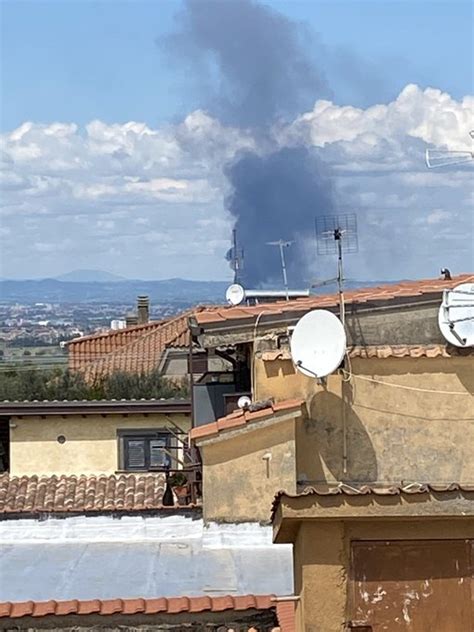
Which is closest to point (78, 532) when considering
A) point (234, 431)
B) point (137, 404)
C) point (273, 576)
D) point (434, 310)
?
point (234, 431)

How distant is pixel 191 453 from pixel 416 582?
418 inches

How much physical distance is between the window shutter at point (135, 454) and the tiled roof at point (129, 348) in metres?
10.9

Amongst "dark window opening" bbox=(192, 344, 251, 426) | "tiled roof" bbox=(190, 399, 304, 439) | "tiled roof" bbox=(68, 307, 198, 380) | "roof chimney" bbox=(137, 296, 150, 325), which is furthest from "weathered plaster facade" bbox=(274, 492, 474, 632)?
"roof chimney" bbox=(137, 296, 150, 325)

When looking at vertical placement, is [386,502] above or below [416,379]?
below

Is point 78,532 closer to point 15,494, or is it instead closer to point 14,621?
point 14,621

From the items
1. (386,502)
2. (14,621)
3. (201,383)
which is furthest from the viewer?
(201,383)

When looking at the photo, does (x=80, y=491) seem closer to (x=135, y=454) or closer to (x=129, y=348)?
(x=135, y=454)

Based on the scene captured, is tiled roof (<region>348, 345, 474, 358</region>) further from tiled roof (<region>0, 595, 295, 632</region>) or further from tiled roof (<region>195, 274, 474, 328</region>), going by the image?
tiled roof (<region>0, 595, 295, 632</region>)

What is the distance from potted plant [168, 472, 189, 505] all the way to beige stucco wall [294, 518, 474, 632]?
935cm

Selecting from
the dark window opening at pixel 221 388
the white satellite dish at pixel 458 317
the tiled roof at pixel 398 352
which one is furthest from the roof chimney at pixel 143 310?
the white satellite dish at pixel 458 317

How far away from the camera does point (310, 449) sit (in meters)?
13.4

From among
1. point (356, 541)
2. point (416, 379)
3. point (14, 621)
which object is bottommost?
point (14, 621)

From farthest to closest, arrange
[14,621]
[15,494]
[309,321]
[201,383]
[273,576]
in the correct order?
[15,494], [201,383], [309,321], [273,576], [14,621]

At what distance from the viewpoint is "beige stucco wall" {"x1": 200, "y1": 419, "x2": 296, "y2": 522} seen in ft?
41.9
